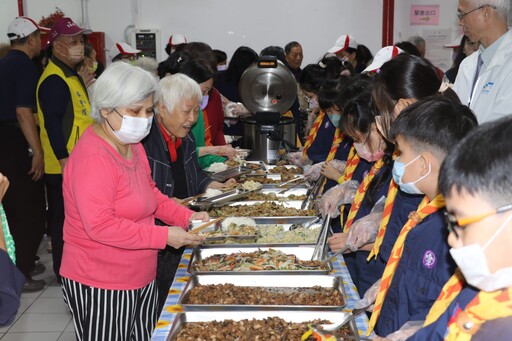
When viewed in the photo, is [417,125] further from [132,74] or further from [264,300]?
[132,74]

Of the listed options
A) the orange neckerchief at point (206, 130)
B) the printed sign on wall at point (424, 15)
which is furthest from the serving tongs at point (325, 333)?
the printed sign on wall at point (424, 15)

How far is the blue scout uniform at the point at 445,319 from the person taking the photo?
1150 mm

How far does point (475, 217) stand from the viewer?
0.97m

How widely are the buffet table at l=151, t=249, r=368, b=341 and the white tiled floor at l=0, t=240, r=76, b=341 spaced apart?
1.47 m

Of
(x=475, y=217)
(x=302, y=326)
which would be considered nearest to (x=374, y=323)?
(x=302, y=326)

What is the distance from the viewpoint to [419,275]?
1575 millimetres

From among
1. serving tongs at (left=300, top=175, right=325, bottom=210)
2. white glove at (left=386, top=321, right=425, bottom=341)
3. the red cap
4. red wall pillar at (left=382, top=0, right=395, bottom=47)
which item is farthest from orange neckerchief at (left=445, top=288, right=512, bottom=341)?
red wall pillar at (left=382, top=0, right=395, bottom=47)

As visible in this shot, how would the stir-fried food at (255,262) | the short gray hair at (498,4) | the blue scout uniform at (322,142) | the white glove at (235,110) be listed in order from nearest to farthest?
the stir-fried food at (255,262), the short gray hair at (498,4), the blue scout uniform at (322,142), the white glove at (235,110)

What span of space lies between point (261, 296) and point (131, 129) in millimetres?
724

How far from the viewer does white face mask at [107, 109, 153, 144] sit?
2.00 m

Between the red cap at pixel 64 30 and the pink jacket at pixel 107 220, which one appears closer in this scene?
the pink jacket at pixel 107 220

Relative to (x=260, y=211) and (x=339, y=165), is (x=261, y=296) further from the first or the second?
(x=339, y=165)

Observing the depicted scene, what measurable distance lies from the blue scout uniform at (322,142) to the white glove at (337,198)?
1.07 m

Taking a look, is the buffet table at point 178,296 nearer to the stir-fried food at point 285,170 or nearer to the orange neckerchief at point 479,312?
the orange neckerchief at point 479,312
